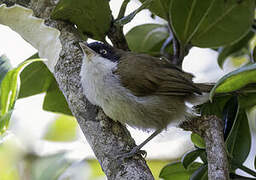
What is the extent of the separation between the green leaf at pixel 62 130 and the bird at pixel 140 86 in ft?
2.31

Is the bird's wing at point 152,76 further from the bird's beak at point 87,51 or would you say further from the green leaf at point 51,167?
the green leaf at point 51,167

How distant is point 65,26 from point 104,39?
326 millimetres

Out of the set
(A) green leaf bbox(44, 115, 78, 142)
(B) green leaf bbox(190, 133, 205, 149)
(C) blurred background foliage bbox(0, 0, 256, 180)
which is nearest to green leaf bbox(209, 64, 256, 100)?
(C) blurred background foliage bbox(0, 0, 256, 180)

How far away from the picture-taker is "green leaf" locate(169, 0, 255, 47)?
108 inches

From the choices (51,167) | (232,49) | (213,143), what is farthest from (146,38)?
(51,167)

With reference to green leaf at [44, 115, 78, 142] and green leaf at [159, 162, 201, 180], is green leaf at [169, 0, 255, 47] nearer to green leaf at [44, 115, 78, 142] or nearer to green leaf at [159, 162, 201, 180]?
green leaf at [159, 162, 201, 180]

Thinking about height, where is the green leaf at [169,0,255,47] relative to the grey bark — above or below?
above

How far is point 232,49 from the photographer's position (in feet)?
11.1

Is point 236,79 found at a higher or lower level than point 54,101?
higher

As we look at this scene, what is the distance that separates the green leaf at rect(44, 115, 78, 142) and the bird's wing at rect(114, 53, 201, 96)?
2.63ft

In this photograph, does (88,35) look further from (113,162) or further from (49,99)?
(113,162)

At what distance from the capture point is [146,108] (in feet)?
9.12

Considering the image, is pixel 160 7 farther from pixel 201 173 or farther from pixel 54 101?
pixel 201 173

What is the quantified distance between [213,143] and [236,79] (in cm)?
36
